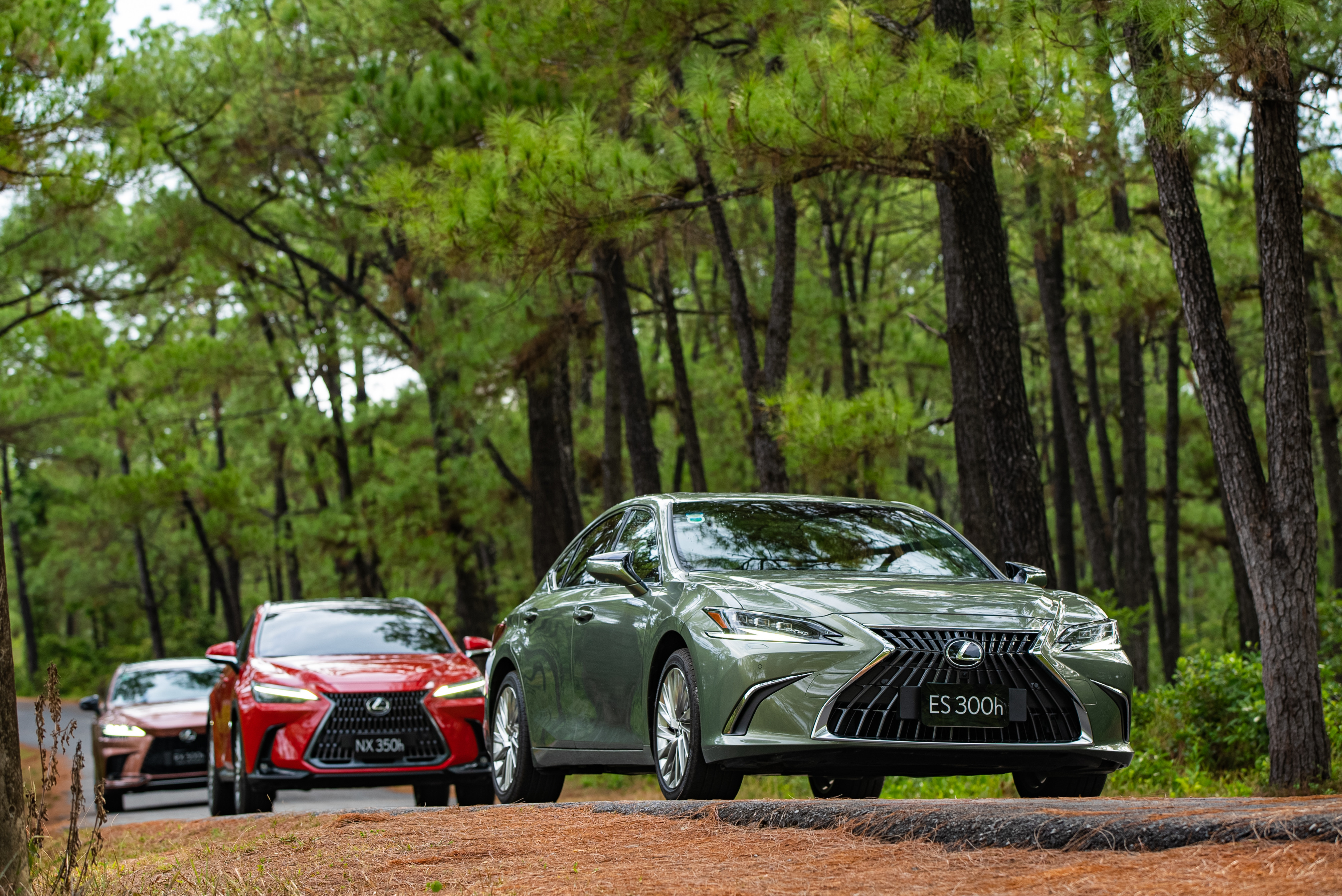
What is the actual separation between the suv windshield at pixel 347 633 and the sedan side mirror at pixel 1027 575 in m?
5.51

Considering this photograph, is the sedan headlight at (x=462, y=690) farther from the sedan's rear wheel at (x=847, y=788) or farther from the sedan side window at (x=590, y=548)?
the sedan's rear wheel at (x=847, y=788)

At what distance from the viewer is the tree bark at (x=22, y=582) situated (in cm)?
5825

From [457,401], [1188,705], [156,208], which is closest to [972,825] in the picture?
[1188,705]

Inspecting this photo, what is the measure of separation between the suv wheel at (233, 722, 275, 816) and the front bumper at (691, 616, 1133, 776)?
5194 millimetres

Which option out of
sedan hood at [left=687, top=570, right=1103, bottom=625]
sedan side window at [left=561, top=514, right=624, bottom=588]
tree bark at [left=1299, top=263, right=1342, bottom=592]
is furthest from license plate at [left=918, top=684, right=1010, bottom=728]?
tree bark at [left=1299, top=263, right=1342, bottom=592]

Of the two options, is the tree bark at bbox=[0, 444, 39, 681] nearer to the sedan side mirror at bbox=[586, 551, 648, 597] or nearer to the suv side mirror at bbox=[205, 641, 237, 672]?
the suv side mirror at bbox=[205, 641, 237, 672]

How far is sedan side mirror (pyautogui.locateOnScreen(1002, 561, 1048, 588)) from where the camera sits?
768 cm

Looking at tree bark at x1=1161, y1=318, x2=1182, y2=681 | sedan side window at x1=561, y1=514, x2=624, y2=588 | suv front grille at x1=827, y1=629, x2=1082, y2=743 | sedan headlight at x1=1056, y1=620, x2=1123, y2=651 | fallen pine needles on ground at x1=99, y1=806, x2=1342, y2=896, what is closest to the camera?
fallen pine needles on ground at x1=99, y1=806, x2=1342, y2=896

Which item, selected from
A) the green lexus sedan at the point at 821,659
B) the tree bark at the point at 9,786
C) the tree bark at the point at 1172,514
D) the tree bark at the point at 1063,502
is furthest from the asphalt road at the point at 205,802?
the tree bark at the point at 1172,514

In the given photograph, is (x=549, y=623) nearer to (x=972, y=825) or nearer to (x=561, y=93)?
(x=972, y=825)

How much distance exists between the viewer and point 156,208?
94.0 feet

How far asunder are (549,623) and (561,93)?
1111cm

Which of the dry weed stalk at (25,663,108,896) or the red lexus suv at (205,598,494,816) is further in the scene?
the red lexus suv at (205,598,494,816)

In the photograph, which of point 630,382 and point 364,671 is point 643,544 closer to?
point 364,671
